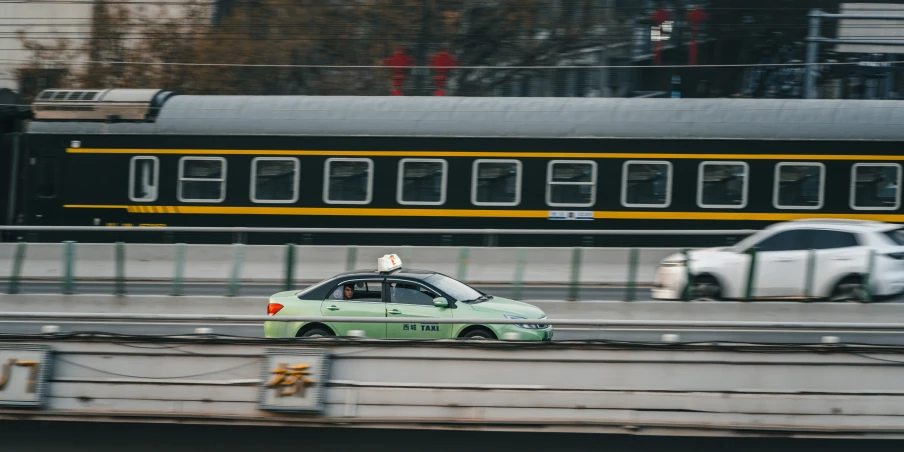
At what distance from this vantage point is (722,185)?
1762 centimetres

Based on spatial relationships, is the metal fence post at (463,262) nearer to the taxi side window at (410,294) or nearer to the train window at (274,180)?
the taxi side window at (410,294)

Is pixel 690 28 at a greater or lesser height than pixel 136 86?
greater

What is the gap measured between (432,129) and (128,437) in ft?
32.9

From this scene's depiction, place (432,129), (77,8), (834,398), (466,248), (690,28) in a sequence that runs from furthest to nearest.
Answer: (77,8) < (690,28) < (432,129) < (466,248) < (834,398)

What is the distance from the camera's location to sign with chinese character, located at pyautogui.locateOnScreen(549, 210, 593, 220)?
17953 millimetres

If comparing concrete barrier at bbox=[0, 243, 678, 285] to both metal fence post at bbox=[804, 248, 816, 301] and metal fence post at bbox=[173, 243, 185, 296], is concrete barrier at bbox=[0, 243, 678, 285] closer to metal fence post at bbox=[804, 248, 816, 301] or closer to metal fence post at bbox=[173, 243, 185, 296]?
metal fence post at bbox=[173, 243, 185, 296]

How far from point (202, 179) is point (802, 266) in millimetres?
11455

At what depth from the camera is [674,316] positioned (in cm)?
1356

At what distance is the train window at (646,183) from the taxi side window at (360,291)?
Result: 741cm

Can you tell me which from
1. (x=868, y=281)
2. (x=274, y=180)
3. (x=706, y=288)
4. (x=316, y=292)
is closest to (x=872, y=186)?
(x=868, y=281)

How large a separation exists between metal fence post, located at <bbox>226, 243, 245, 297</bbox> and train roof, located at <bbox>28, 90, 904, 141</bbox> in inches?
171

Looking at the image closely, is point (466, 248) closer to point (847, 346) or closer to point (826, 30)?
point (847, 346)

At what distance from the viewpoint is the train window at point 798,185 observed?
1739 cm

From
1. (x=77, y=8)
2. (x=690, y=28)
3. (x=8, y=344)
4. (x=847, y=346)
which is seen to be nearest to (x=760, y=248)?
(x=847, y=346)
